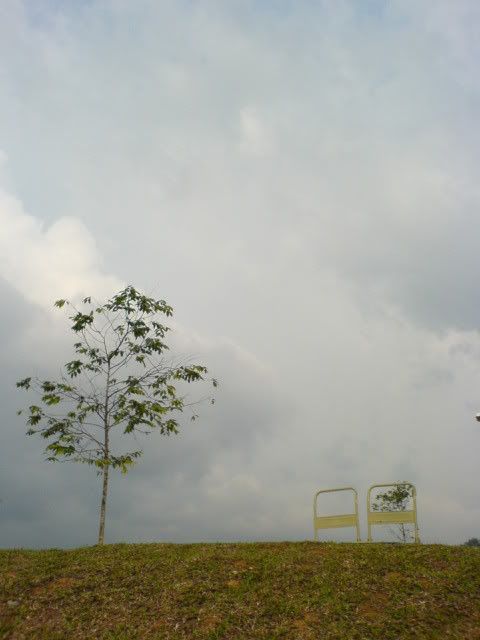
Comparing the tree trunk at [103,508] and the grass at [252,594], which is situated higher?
the tree trunk at [103,508]

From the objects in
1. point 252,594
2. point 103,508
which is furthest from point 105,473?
point 252,594

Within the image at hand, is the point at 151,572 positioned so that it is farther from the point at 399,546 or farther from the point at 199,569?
the point at 399,546

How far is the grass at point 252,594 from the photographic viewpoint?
15297 mm

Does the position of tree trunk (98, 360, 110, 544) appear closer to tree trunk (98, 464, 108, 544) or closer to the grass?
tree trunk (98, 464, 108, 544)

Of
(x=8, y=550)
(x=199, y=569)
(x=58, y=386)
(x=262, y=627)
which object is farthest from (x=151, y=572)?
(x=58, y=386)

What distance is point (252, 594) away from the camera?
17.0 meters

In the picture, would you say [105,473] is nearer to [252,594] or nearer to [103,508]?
[103,508]

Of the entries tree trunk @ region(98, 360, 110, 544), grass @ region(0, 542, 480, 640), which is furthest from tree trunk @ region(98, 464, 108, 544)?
grass @ region(0, 542, 480, 640)

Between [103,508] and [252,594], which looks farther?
[103,508]

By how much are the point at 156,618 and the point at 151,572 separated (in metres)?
2.89

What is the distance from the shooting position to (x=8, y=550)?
76.8ft

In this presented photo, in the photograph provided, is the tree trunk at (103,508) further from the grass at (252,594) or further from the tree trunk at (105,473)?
the grass at (252,594)

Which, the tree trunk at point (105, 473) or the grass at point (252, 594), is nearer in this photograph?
the grass at point (252, 594)

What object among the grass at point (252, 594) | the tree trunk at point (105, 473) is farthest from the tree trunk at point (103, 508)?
the grass at point (252, 594)
